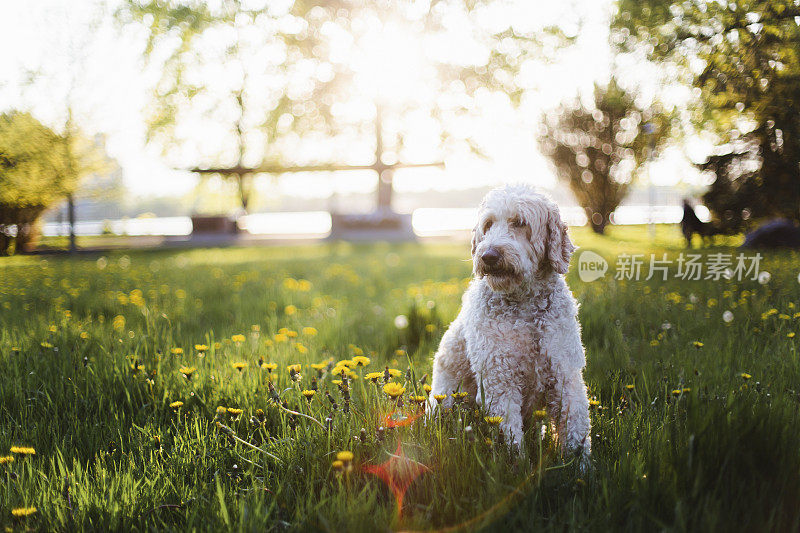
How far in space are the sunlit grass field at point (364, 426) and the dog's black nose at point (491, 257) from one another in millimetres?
846

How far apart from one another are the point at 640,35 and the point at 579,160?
22.5m

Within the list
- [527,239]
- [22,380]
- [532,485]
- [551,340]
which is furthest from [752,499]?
[22,380]

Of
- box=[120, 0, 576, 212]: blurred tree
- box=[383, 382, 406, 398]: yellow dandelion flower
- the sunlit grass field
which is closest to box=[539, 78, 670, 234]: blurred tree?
box=[120, 0, 576, 212]: blurred tree

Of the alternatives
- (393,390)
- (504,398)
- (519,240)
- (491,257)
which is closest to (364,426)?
(393,390)

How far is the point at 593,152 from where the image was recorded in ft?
83.9

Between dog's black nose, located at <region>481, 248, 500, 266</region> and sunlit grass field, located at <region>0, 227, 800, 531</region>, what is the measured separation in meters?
0.85

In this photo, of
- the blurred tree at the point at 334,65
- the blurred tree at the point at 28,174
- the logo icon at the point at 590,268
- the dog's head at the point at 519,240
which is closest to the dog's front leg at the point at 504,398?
the dog's head at the point at 519,240

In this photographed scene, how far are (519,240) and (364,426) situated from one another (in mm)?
1459

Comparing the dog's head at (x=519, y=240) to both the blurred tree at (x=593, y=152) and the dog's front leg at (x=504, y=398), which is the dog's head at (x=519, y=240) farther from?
the blurred tree at (x=593, y=152)

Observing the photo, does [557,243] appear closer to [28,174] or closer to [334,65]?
[28,174]

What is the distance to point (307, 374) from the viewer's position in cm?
405

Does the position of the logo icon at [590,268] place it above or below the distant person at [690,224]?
below

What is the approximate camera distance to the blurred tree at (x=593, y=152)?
24391mm

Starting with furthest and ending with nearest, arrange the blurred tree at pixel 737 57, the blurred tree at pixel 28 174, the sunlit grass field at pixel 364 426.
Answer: the blurred tree at pixel 737 57 → the blurred tree at pixel 28 174 → the sunlit grass field at pixel 364 426
